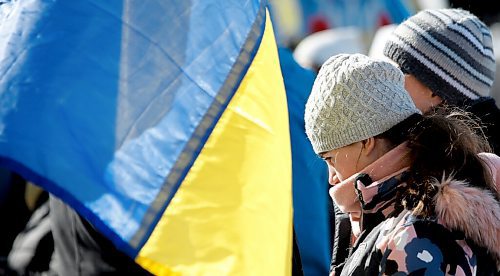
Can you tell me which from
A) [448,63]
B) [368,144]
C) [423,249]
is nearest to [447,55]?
[448,63]

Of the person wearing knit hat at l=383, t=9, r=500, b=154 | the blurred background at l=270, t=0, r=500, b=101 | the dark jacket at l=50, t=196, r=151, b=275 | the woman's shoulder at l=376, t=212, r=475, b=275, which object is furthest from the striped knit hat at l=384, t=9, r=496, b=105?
the blurred background at l=270, t=0, r=500, b=101

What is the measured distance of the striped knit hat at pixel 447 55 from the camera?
2986 millimetres

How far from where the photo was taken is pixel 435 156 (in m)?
2.21

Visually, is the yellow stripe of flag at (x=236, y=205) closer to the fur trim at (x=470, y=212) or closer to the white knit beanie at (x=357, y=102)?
the white knit beanie at (x=357, y=102)

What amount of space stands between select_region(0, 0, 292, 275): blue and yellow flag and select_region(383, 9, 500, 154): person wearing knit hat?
0.66 meters

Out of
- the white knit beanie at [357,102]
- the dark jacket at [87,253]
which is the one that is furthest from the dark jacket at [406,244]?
the dark jacket at [87,253]

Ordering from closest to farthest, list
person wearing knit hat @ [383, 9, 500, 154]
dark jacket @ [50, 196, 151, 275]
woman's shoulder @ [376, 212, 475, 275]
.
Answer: woman's shoulder @ [376, 212, 475, 275] → dark jacket @ [50, 196, 151, 275] → person wearing knit hat @ [383, 9, 500, 154]

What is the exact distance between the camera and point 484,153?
7.60ft

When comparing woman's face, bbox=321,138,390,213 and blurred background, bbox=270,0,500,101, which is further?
blurred background, bbox=270,0,500,101

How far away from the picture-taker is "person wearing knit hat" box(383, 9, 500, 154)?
2.98 m

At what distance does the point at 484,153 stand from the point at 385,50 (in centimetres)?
88

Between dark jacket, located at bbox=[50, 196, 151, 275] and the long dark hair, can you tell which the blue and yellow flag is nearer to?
the long dark hair

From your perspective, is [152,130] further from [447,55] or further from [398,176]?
[447,55]

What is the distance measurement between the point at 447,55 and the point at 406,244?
1.06m
